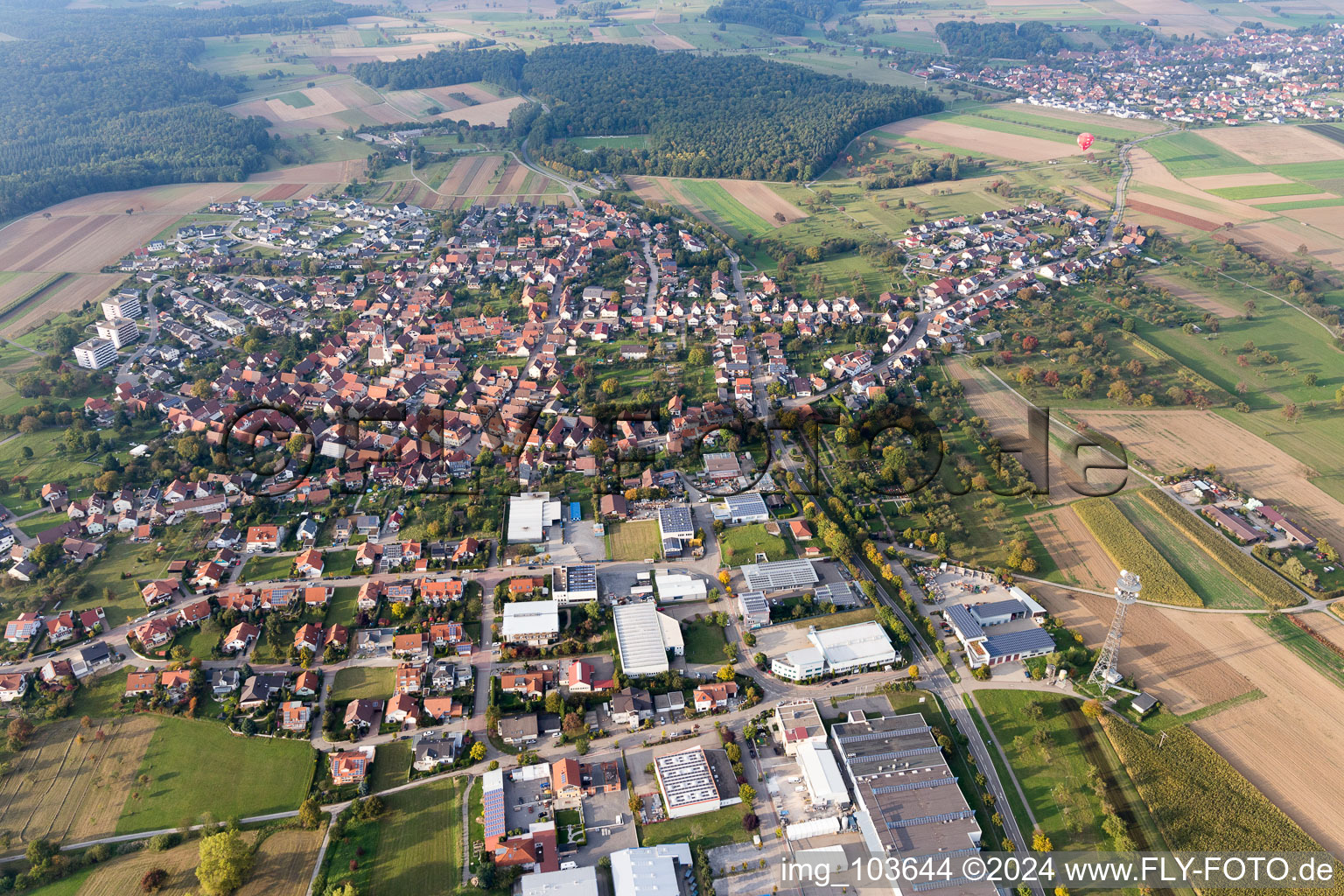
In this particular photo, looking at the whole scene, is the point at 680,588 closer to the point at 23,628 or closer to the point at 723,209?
the point at 23,628

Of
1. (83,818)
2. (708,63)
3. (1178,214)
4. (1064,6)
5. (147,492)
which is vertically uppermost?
(1064,6)

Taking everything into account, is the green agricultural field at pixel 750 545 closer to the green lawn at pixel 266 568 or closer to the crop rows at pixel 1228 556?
the crop rows at pixel 1228 556

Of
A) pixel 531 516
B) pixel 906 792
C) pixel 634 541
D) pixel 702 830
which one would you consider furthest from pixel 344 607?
pixel 906 792

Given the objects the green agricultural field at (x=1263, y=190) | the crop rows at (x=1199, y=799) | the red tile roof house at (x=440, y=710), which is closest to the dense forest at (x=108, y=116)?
the red tile roof house at (x=440, y=710)

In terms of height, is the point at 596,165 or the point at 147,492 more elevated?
the point at 596,165

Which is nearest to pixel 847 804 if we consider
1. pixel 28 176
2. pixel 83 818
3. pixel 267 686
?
pixel 267 686

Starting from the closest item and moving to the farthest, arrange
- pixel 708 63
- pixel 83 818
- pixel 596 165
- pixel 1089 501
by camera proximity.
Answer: pixel 83 818, pixel 1089 501, pixel 596 165, pixel 708 63

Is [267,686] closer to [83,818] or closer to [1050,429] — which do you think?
[83,818]
